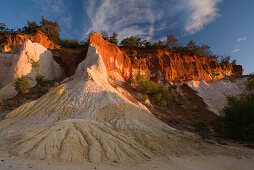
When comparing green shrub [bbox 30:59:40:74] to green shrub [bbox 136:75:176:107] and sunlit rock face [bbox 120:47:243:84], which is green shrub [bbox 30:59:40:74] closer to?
sunlit rock face [bbox 120:47:243:84]

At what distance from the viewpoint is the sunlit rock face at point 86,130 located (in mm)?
5618

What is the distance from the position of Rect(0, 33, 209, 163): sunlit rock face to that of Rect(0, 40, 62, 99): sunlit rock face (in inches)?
345

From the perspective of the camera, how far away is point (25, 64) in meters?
20.8

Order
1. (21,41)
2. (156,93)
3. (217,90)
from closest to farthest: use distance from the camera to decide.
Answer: (21,41) < (156,93) < (217,90)

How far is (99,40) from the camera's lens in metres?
26.4

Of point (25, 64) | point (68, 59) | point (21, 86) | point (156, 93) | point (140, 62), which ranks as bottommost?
point (21, 86)

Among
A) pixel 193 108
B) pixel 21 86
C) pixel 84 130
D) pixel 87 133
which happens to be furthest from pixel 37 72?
pixel 193 108

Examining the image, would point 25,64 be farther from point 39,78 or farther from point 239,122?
point 239,122

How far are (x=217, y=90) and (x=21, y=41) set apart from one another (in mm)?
41571

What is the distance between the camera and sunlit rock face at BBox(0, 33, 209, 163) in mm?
5618

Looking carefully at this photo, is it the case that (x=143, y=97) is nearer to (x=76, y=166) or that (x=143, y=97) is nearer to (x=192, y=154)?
(x=192, y=154)

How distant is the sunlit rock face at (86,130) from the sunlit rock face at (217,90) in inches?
846

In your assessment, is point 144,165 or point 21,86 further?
point 21,86

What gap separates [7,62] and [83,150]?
81.3 ft
